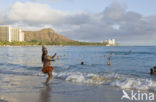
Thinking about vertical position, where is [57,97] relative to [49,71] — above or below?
below

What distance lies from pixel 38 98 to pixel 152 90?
5746mm

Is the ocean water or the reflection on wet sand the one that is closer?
the reflection on wet sand

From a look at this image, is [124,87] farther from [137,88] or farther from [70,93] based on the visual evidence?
[70,93]

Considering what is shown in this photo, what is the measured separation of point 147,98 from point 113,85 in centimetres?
306

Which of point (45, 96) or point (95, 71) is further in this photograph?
point (95, 71)

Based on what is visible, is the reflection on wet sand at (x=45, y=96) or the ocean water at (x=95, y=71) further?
the ocean water at (x=95, y=71)

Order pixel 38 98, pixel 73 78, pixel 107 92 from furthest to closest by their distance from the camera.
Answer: pixel 73 78 < pixel 107 92 < pixel 38 98

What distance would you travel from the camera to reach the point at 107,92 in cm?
931

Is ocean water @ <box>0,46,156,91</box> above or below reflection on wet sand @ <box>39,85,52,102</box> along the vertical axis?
below

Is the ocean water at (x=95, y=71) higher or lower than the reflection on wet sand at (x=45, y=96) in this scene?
lower

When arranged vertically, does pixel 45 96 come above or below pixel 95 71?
above

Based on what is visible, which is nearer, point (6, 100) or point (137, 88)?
point (6, 100)

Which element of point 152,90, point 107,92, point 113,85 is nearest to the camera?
point 107,92

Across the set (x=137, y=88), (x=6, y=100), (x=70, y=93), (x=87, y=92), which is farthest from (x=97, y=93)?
(x=6, y=100)
